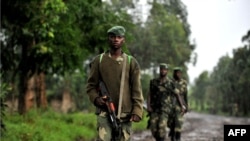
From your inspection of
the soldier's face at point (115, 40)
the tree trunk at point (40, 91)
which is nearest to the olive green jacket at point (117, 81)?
the soldier's face at point (115, 40)

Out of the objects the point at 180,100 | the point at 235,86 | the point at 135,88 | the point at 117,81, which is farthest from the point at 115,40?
the point at 235,86

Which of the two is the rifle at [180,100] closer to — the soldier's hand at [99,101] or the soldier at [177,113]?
the soldier at [177,113]

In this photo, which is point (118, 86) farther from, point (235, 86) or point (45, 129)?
point (235, 86)

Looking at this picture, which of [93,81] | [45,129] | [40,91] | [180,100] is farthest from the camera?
[40,91]

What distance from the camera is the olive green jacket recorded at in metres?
5.94

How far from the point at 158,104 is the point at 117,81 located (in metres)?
5.38

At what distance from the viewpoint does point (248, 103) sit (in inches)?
2788

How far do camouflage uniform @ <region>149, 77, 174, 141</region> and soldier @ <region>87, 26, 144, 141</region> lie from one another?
16.8 feet

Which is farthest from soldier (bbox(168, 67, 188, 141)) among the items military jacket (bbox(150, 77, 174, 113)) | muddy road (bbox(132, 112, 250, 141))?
muddy road (bbox(132, 112, 250, 141))

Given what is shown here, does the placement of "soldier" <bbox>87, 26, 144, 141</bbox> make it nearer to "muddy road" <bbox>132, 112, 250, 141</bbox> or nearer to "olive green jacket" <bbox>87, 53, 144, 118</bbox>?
"olive green jacket" <bbox>87, 53, 144, 118</bbox>

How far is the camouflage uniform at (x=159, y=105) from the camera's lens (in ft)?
36.6

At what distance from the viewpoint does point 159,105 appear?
1120 centimetres

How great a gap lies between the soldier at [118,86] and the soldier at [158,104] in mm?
5111

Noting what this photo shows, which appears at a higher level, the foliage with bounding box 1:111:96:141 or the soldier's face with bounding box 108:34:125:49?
the soldier's face with bounding box 108:34:125:49
